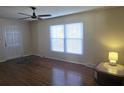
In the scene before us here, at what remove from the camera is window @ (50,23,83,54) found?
189 inches

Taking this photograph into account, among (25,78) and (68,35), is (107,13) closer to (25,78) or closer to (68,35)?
(68,35)

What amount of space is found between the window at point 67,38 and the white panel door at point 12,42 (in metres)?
1.99

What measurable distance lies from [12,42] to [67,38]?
3050mm

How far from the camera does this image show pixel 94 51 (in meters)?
4.30

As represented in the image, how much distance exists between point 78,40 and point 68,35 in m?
0.58

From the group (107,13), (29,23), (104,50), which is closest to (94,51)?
(104,50)

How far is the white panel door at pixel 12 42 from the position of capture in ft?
18.7

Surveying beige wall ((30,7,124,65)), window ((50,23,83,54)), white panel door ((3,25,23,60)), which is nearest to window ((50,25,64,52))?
window ((50,23,83,54))

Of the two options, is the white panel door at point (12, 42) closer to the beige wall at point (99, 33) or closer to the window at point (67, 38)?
the window at point (67, 38)

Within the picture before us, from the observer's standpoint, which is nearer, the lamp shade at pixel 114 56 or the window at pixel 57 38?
the lamp shade at pixel 114 56

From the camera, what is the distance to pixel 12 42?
19.7ft

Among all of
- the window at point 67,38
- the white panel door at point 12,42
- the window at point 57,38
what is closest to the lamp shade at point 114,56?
the window at point 67,38

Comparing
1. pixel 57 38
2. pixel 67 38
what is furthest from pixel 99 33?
pixel 57 38
